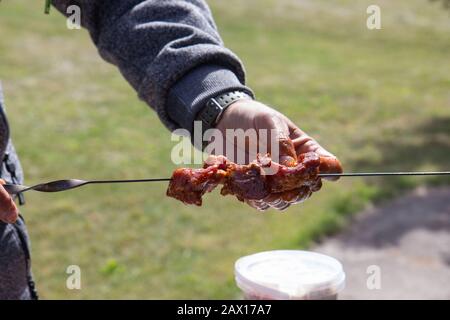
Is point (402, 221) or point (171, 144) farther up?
point (402, 221)

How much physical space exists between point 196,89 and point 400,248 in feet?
10.9

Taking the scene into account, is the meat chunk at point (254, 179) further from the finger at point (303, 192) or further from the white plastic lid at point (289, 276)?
the white plastic lid at point (289, 276)

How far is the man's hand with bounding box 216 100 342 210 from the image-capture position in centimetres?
196

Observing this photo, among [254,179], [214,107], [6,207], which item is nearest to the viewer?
[6,207]

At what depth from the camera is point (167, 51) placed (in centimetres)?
Result: 215

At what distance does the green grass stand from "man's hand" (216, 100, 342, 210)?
251cm

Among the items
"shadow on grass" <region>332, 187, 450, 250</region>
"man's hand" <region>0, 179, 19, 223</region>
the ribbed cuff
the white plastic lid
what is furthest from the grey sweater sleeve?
"shadow on grass" <region>332, 187, 450, 250</region>

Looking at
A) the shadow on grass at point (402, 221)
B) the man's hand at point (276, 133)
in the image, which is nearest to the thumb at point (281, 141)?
the man's hand at point (276, 133)

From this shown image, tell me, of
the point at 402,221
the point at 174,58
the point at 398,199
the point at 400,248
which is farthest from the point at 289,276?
the point at 398,199

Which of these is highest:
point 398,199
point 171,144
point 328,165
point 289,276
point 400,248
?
point 328,165

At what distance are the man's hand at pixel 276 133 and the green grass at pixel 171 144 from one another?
8.25 feet

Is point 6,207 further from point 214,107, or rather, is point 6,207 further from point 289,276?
point 289,276

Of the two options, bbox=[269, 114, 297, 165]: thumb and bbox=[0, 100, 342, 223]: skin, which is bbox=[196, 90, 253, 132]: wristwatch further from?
bbox=[269, 114, 297, 165]: thumb

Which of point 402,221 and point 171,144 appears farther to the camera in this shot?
point 171,144
